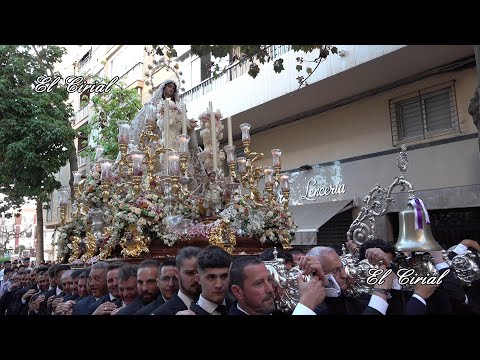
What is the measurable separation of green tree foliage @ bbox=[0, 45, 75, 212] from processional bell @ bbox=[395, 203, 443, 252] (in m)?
2.32

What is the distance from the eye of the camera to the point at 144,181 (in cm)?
471

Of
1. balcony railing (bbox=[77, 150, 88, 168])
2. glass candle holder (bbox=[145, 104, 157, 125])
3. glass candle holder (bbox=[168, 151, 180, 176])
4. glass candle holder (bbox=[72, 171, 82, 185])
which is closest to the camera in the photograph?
glass candle holder (bbox=[168, 151, 180, 176])

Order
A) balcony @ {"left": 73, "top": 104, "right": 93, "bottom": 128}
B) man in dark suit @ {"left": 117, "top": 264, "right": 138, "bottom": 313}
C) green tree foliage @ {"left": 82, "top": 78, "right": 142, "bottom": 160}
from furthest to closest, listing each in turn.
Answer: green tree foliage @ {"left": 82, "top": 78, "right": 142, "bottom": 160}, balcony @ {"left": 73, "top": 104, "right": 93, "bottom": 128}, man in dark suit @ {"left": 117, "top": 264, "right": 138, "bottom": 313}

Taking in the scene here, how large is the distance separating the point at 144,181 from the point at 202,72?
4.26 meters

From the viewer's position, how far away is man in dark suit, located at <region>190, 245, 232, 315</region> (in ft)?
7.41

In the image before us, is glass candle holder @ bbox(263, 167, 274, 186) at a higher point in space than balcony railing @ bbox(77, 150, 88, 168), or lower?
lower

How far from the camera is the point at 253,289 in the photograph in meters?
2.05

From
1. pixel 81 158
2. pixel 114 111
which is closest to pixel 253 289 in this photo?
pixel 81 158

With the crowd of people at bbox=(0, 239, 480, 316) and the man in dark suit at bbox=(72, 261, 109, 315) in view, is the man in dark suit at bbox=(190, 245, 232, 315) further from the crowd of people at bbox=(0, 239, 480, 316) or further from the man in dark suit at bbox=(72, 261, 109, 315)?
the man in dark suit at bbox=(72, 261, 109, 315)

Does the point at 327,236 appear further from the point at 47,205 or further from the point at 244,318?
the point at 244,318

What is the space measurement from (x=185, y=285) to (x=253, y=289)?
2.05 ft

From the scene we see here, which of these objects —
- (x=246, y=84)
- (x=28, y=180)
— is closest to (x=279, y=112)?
(x=246, y=84)

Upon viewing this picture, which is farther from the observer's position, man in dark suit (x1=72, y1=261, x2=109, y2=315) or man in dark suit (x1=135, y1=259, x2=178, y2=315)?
man in dark suit (x1=72, y1=261, x2=109, y2=315)

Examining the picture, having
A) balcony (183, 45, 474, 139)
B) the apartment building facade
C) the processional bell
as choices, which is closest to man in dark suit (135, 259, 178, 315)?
the processional bell
